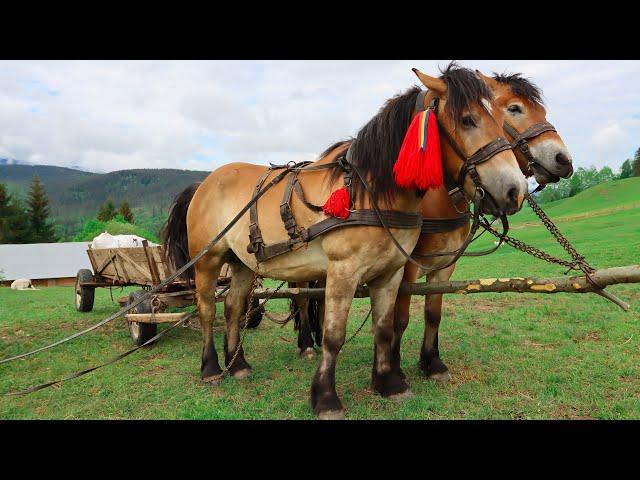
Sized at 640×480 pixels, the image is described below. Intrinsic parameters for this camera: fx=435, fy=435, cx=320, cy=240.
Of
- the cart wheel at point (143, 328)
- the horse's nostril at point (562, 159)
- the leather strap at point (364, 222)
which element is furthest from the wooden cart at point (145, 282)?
the horse's nostril at point (562, 159)

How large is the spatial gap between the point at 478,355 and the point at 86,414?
4.15 m

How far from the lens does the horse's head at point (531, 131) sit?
3682 millimetres

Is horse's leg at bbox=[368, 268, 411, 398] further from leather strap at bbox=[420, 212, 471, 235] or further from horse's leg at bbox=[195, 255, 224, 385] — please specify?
horse's leg at bbox=[195, 255, 224, 385]

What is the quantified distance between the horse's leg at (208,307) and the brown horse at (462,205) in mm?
1962

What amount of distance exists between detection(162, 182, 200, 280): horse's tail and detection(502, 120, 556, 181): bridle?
3741mm

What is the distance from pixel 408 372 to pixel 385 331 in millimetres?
1125

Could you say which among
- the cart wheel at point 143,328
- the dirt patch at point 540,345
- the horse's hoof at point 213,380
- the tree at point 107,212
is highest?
the tree at point 107,212

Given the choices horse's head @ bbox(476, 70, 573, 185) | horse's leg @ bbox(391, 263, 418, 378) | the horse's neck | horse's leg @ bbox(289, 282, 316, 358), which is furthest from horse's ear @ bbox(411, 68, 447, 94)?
horse's leg @ bbox(289, 282, 316, 358)

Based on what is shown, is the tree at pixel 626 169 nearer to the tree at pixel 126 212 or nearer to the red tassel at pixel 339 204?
the tree at pixel 126 212

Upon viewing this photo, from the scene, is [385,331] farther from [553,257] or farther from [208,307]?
[208,307]

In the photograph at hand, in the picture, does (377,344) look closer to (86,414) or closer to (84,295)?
(86,414)

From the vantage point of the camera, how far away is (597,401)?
3.58m

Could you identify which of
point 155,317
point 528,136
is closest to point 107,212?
point 155,317

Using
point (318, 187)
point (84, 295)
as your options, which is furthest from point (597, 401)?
point (84, 295)
